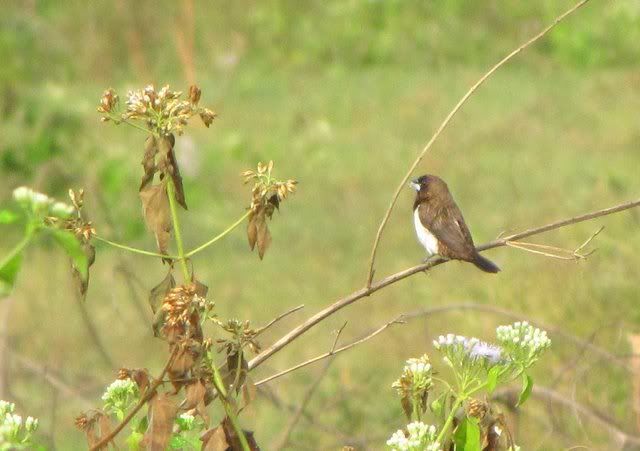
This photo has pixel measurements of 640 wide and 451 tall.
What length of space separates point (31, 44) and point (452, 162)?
3.31 metres

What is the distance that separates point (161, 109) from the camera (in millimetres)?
1620

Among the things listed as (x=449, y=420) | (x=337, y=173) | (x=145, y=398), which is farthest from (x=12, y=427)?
(x=337, y=173)

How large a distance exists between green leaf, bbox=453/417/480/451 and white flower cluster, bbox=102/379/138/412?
361 millimetres

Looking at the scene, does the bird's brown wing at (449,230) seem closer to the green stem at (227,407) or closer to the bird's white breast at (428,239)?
the bird's white breast at (428,239)

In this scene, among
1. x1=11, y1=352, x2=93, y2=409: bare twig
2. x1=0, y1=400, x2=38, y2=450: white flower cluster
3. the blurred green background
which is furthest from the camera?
the blurred green background

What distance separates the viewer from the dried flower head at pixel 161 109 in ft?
5.26

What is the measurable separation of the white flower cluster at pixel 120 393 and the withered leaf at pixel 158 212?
15cm

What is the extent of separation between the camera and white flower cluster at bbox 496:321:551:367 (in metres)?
1.70

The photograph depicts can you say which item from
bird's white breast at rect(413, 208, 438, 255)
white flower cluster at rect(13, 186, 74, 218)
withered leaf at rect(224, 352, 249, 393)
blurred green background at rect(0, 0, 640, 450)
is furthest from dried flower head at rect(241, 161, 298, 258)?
bird's white breast at rect(413, 208, 438, 255)

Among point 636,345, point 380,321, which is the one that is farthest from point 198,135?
point 636,345

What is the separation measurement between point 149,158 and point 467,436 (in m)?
0.46

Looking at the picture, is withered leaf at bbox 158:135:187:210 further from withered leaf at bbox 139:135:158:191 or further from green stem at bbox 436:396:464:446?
green stem at bbox 436:396:464:446

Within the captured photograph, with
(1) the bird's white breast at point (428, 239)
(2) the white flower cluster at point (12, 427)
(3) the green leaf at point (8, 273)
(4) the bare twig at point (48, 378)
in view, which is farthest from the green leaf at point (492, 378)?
(1) the bird's white breast at point (428, 239)

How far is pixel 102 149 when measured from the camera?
30.4ft
